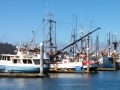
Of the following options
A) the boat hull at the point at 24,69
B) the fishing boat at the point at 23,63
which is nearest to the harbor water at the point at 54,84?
the boat hull at the point at 24,69

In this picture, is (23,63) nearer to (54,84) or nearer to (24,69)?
(24,69)

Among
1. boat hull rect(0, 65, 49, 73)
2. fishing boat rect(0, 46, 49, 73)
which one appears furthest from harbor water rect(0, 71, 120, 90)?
fishing boat rect(0, 46, 49, 73)

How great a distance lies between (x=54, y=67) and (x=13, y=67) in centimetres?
2072

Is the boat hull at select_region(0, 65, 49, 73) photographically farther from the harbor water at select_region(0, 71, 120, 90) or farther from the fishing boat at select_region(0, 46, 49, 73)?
the harbor water at select_region(0, 71, 120, 90)

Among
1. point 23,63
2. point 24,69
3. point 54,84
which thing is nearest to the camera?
point 54,84

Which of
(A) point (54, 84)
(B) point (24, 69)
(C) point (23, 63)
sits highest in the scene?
(C) point (23, 63)

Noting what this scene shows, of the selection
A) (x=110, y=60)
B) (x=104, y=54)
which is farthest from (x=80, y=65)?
(x=104, y=54)

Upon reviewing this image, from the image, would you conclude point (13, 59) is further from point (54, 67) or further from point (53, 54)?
point (53, 54)

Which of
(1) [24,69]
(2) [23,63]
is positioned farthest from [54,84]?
(2) [23,63]

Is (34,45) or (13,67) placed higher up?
(34,45)

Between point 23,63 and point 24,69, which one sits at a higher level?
point 23,63

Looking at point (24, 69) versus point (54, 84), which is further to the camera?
point (24, 69)

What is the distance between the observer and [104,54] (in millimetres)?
164875

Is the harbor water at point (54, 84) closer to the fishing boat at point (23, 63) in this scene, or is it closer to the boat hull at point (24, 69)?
the boat hull at point (24, 69)
